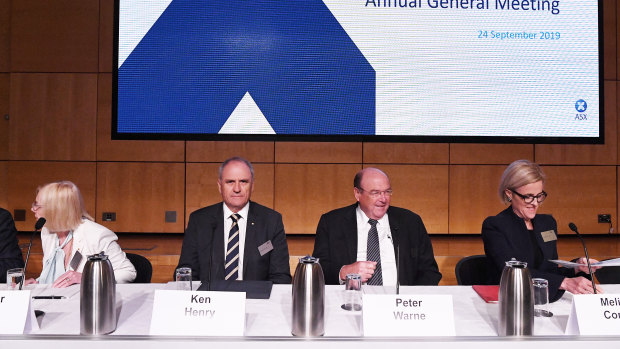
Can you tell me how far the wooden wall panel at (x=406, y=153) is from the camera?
16.7 feet

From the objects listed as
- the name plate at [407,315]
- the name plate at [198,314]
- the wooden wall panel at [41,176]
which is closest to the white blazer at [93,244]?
the name plate at [198,314]

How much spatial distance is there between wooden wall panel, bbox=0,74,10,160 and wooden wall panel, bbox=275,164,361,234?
2.81m

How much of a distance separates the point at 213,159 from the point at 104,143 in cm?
113

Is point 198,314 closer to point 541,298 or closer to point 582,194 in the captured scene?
point 541,298

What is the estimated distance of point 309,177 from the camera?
511 centimetres

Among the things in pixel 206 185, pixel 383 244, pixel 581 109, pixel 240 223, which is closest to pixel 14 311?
pixel 240 223

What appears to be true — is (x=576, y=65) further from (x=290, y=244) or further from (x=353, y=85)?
(x=290, y=244)

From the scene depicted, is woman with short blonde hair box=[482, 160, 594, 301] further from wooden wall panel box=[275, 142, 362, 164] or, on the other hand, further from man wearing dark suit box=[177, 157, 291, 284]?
wooden wall panel box=[275, 142, 362, 164]

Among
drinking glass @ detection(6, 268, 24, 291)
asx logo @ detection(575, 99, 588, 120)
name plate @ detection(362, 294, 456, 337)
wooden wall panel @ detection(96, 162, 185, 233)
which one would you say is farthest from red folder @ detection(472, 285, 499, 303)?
wooden wall panel @ detection(96, 162, 185, 233)

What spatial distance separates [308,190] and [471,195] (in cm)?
169

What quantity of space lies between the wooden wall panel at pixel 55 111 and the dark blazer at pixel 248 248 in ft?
9.28

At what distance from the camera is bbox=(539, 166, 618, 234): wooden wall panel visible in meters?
5.12

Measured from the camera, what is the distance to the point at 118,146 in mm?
5070

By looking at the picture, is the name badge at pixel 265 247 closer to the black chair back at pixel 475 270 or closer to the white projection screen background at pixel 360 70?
the black chair back at pixel 475 270
